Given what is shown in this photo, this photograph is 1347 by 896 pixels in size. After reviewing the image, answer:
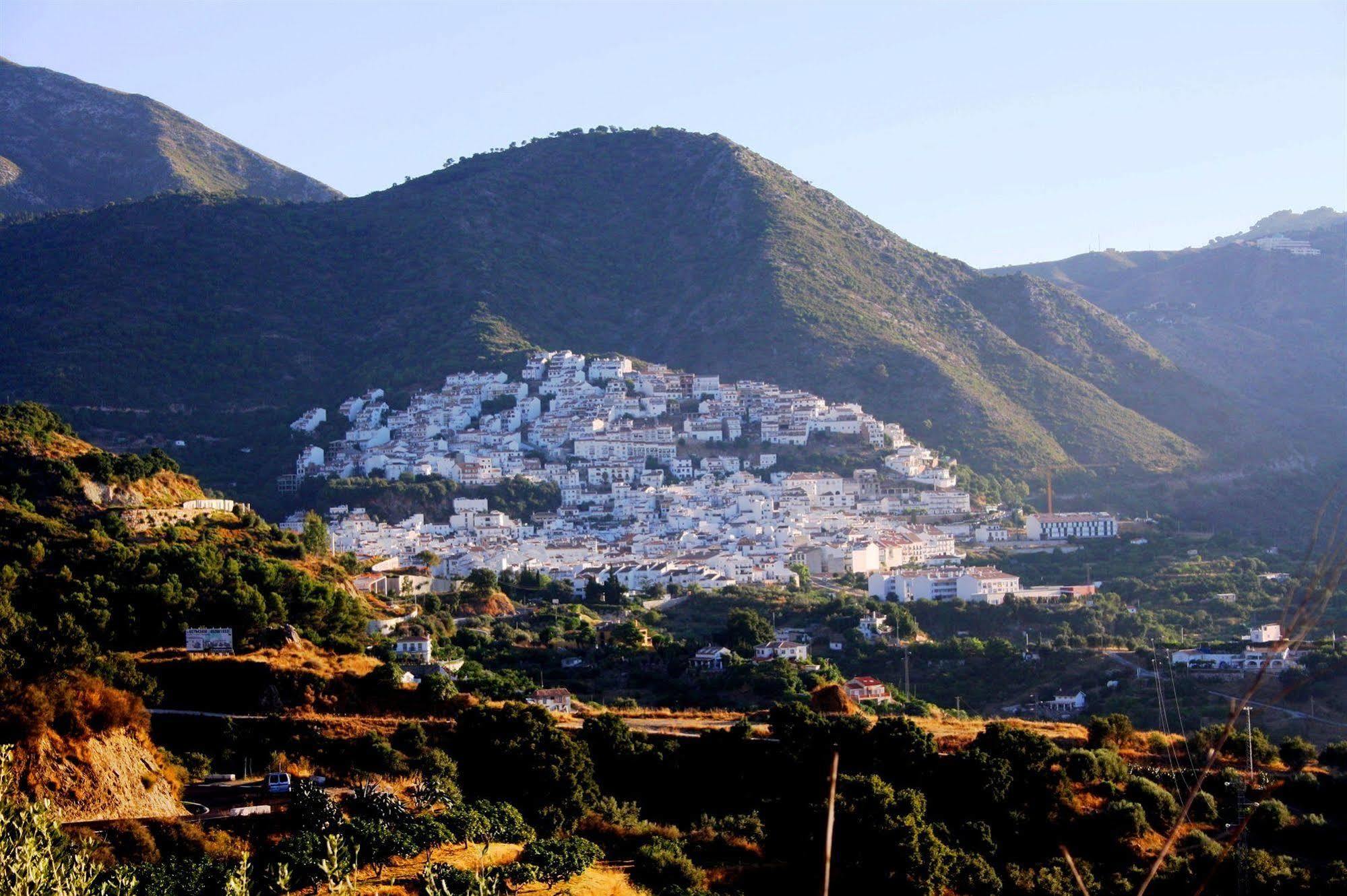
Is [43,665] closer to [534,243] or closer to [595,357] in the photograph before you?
[595,357]

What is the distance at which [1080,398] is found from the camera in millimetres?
73812

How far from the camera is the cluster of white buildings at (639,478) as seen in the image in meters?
47.9

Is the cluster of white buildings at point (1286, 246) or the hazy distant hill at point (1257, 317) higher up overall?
the cluster of white buildings at point (1286, 246)

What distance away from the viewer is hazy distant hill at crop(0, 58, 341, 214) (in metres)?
107

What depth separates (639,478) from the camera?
205 ft

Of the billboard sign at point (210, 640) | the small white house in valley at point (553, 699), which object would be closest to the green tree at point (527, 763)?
the small white house in valley at point (553, 699)

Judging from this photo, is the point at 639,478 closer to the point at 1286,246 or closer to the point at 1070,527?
the point at 1070,527

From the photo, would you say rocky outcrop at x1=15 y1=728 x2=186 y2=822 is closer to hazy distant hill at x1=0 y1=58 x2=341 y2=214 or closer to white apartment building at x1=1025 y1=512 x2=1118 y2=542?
white apartment building at x1=1025 y1=512 x2=1118 y2=542

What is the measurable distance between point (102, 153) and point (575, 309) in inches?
1813

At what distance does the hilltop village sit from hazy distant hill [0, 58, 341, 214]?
44483 millimetres

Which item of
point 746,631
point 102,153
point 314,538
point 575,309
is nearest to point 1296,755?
point 746,631

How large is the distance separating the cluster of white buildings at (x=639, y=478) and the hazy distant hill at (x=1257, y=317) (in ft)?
88.3

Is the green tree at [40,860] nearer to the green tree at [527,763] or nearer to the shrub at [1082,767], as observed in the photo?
the green tree at [527,763]

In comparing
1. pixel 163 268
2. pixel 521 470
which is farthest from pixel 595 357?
Answer: pixel 163 268
